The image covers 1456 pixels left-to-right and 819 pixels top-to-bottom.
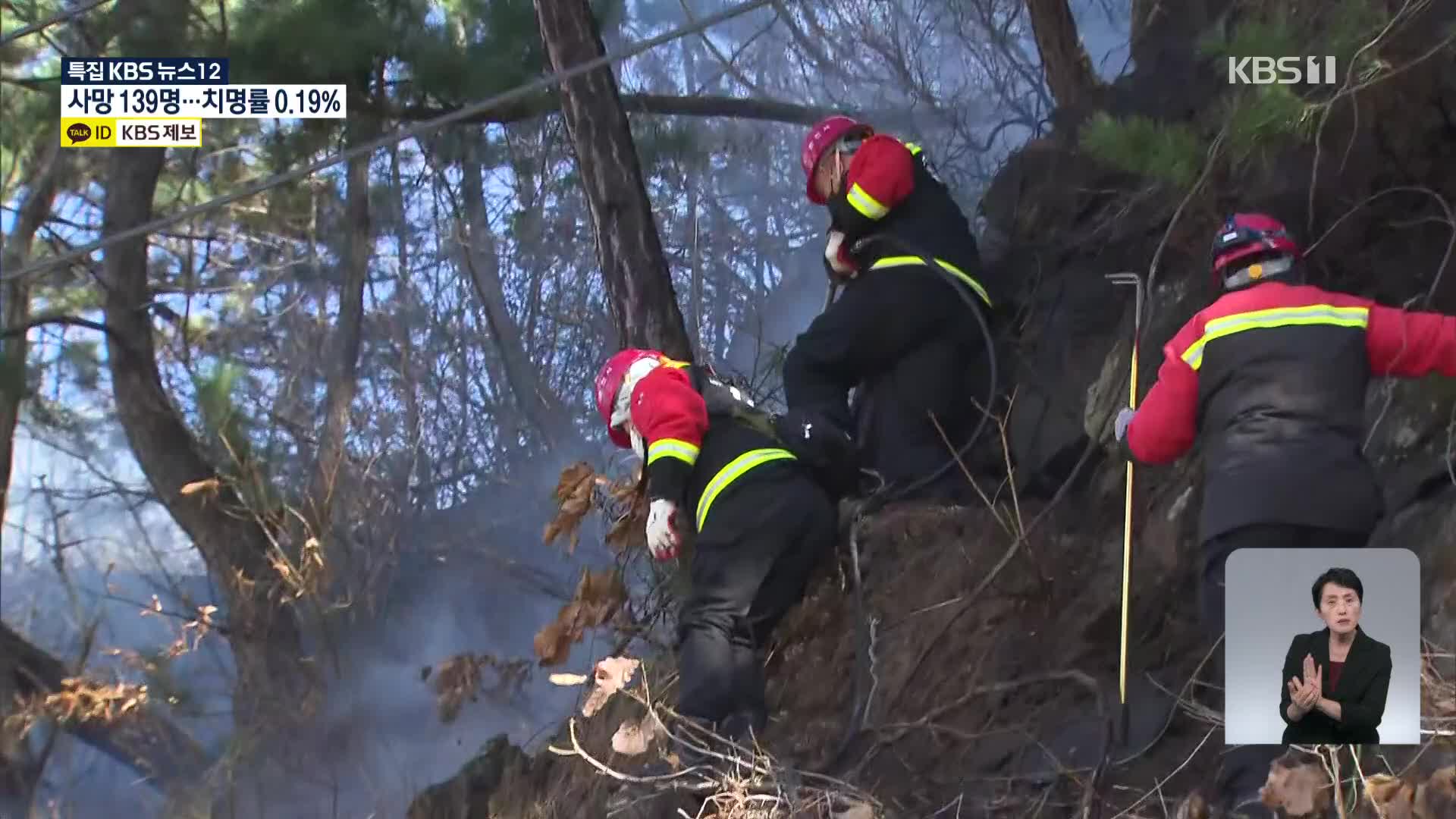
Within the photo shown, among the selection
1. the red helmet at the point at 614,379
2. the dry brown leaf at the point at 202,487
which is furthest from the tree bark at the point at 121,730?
the red helmet at the point at 614,379

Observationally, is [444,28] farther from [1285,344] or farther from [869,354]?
[1285,344]

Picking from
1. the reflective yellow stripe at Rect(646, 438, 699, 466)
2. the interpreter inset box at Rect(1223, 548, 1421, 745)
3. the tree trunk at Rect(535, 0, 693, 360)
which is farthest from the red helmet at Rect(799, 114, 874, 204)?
the interpreter inset box at Rect(1223, 548, 1421, 745)

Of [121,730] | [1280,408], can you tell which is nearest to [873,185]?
[1280,408]

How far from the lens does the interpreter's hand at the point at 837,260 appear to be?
12.0 feet

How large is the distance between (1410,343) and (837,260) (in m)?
1.59

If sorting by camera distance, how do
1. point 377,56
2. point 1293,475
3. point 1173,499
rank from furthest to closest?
point 377,56 → point 1173,499 → point 1293,475

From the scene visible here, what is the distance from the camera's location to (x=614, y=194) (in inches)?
154

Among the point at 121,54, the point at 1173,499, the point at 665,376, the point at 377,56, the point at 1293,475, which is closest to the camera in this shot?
the point at 1293,475

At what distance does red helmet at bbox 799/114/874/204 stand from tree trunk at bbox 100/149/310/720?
263cm

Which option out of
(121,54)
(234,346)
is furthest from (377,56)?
(234,346)

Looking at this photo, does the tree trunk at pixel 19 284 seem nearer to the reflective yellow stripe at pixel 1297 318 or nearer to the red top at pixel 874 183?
the red top at pixel 874 183

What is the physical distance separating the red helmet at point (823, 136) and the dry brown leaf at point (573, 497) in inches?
35.9

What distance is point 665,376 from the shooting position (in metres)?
3.20

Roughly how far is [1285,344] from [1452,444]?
0.53 m
